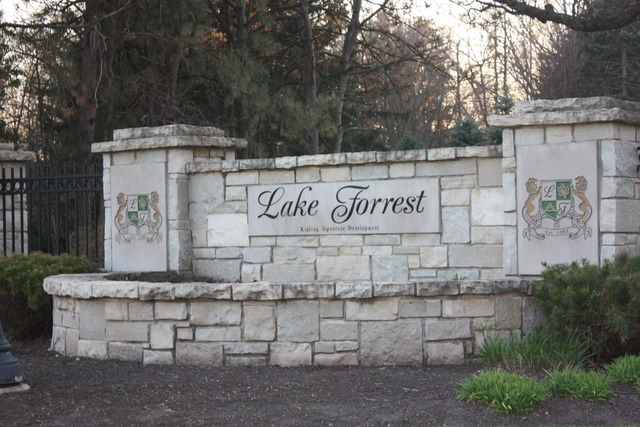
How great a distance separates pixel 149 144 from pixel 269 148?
9.72 metres

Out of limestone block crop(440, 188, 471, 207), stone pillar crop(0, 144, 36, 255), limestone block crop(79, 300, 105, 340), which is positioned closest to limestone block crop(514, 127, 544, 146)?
limestone block crop(440, 188, 471, 207)

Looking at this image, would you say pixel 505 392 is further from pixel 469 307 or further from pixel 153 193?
pixel 153 193

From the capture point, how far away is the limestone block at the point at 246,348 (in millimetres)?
7754

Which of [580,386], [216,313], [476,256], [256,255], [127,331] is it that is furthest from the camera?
[256,255]

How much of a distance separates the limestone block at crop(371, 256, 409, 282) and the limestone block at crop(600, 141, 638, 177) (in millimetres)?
2507

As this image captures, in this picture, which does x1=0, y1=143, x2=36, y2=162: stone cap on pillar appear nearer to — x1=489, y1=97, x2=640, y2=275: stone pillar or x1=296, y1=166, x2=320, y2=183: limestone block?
x1=296, y1=166, x2=320, y2=183: limestone block

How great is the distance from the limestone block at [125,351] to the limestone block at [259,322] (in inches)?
45.9

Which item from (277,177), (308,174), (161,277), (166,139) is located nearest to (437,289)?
(308,174)

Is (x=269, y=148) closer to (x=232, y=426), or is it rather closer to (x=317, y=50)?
(x=317, y=50)

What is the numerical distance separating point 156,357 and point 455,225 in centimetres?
359

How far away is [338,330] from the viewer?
7.60m

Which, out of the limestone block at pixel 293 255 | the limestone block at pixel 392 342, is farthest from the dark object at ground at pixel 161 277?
the limestone block at pixel 392 342

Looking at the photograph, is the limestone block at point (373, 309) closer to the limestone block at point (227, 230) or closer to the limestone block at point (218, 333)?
the limestone block at point (218, 333)

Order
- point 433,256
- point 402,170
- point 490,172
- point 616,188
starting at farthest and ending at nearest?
point 402,170 → point 433,256 → point 490,172 → point 616,188
